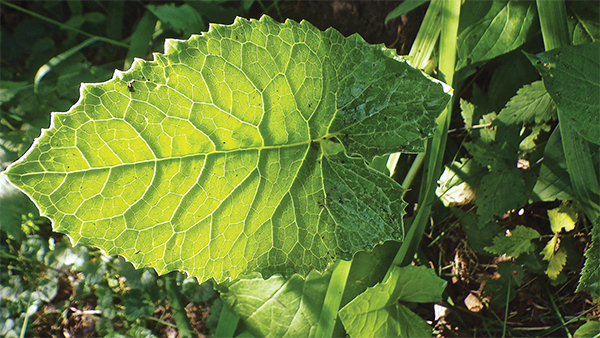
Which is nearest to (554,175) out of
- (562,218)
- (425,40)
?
(562,218)

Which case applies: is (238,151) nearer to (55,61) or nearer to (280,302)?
(280,302)

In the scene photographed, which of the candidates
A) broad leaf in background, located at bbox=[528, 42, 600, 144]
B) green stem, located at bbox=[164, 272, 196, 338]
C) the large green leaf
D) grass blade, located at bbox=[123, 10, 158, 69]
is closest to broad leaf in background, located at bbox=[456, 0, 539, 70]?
broad leaf in background, located at bbox=[528, 42, 600, 144]

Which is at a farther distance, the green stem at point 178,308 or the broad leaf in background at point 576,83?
the green stem at point 178,308

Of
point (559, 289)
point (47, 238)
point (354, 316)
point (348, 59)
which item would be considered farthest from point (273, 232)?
point (47, 238)

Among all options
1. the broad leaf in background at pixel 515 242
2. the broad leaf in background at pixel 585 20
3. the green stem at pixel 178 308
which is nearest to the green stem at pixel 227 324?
the green stem at pixel 178 308

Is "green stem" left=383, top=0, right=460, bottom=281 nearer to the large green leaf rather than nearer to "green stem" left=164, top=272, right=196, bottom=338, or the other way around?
the large green leaf

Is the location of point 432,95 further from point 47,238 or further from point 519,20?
point 47,238

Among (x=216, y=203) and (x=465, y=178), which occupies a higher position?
(x=216, y=203)

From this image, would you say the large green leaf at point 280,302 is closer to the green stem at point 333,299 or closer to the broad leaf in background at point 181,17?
the green stem at point 333,299
